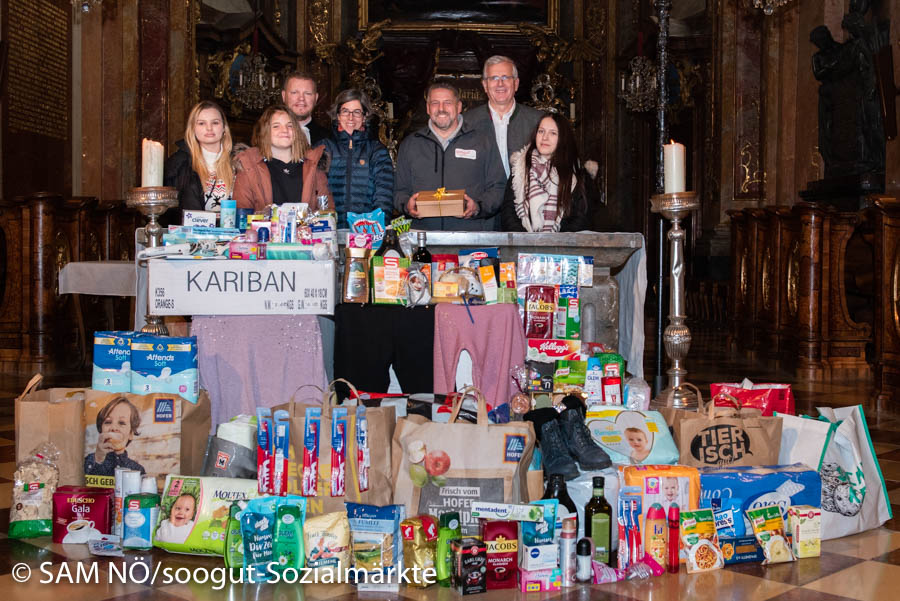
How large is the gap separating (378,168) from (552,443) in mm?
1833

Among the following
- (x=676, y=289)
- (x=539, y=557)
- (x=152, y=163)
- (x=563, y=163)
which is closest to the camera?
(x=539, y=557)

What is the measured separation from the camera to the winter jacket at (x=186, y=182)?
428 cm

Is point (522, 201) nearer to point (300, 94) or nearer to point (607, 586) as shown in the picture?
point (300, 94)

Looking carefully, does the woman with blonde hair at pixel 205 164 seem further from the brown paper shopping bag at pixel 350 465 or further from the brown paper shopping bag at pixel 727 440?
the brown paper shopping bag at pixel 727 440

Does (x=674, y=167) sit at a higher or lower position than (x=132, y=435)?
higher

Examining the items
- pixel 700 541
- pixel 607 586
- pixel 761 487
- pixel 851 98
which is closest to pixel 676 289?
pixel 761 487

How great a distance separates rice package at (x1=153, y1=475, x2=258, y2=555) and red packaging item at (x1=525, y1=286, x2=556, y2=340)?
1354 millimetres

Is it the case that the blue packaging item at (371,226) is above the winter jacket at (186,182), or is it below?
below

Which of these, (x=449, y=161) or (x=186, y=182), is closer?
(x=186, y=182)

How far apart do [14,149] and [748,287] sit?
23.8 feet

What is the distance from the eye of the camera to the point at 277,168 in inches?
165

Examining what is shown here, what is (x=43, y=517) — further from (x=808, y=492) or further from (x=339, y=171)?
(x=808, y=492)

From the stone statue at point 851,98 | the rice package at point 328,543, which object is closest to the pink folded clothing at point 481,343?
the rice package at point 328,543

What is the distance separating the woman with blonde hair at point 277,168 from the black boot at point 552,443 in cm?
148
